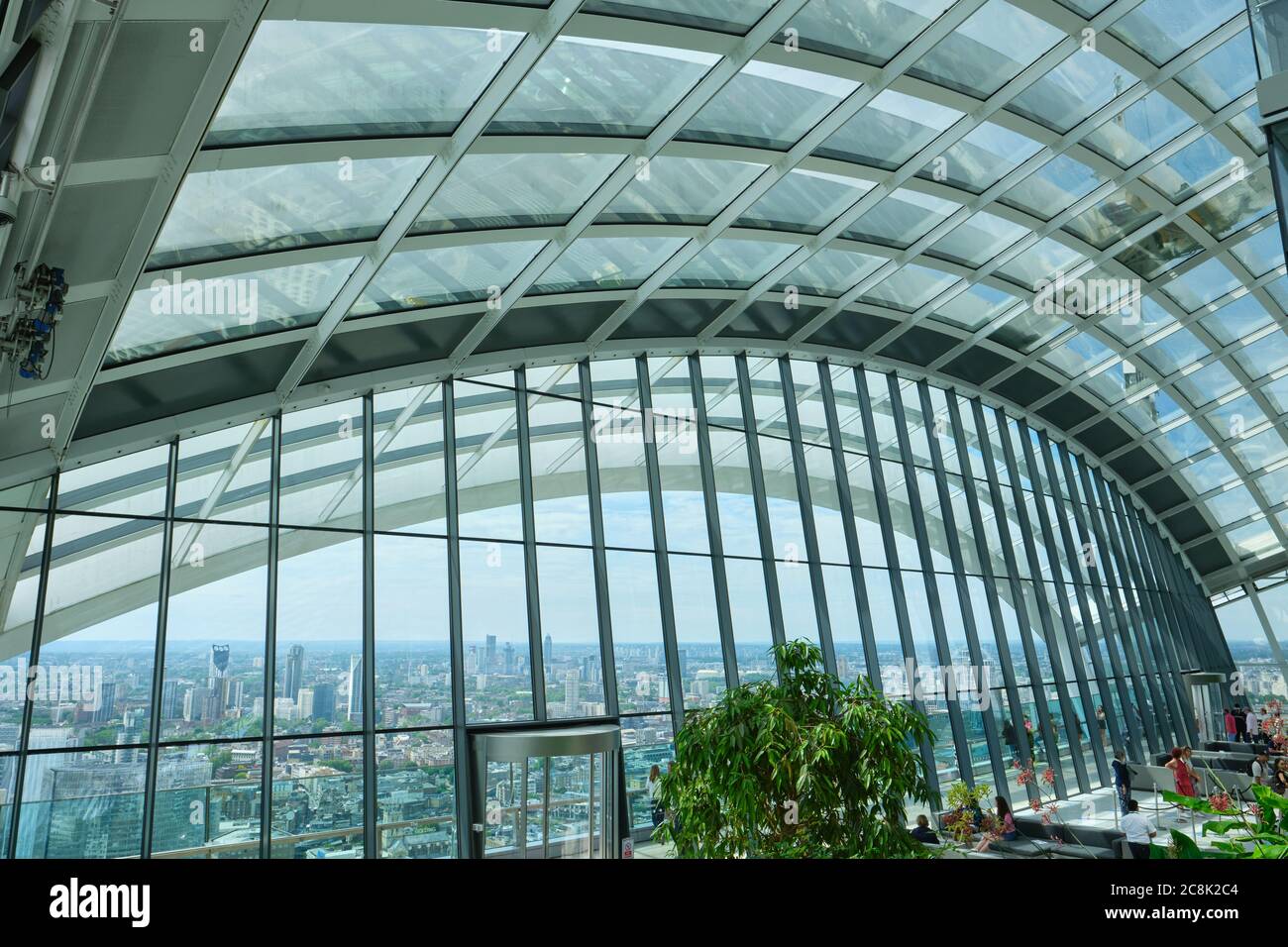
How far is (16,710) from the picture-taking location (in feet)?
28.9

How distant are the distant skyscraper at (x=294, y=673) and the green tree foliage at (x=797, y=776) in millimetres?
5365

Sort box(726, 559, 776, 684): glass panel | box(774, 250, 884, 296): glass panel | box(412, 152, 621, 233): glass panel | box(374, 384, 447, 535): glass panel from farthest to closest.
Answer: box(774, 250, 884, 296): glass panel → box(726, 559, 776, 684): glass panel → box(374, 384, 447, 535): glass panel → box(412, 152, 621, 233): glass panel

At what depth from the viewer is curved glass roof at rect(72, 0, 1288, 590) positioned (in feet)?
27.9

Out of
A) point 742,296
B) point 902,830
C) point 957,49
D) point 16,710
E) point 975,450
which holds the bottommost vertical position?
point 902,830

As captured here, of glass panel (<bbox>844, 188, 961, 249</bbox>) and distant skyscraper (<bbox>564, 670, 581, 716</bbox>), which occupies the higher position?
→ glass panel (<bbox>844, 188, 961, 249</bbox>)

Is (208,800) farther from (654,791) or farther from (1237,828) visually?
(1237,828)

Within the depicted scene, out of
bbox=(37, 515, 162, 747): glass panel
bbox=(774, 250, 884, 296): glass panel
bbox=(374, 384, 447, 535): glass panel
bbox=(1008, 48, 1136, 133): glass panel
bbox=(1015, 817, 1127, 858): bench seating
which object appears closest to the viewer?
bbox=(37, 515, 162, 747): glass panel

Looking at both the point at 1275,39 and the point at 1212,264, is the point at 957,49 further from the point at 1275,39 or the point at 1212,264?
the point at 1212,264

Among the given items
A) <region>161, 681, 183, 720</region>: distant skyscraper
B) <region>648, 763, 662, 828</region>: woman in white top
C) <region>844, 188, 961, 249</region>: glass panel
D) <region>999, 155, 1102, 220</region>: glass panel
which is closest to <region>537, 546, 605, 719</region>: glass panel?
<region>648, 763, 662, 828</region>: woman in white top

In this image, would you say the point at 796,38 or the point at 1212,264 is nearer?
the point at 796,38

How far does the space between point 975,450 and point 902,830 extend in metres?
16.3

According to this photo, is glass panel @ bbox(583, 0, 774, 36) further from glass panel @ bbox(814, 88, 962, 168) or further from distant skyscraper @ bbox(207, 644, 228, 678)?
distant skyscraper @ bbox(207, 644, 228, 678)

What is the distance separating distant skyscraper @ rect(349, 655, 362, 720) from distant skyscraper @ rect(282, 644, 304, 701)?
0.58 meters
